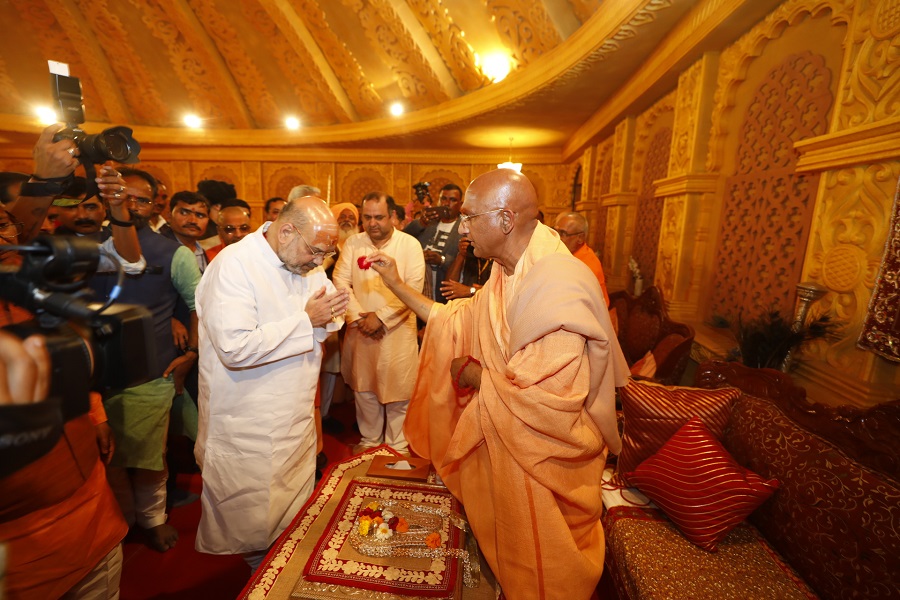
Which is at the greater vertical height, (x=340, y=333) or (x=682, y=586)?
(x=340, y=333)

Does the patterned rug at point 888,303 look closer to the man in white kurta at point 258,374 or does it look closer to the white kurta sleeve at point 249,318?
the man in white kurta at point 258,374

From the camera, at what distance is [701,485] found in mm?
2176

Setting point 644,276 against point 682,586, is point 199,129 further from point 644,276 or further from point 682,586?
point 682,586

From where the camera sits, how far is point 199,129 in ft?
36.5

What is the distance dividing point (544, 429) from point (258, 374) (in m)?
1.42

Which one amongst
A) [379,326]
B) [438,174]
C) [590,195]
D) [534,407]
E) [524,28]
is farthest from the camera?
[438,174]

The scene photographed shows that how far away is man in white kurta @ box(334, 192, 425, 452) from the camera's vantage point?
3672 mm

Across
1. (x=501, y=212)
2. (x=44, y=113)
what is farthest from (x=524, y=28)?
(x=44, y=113)

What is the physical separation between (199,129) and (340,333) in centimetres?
992

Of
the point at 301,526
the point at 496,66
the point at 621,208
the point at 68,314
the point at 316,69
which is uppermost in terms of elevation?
the point at 316,69

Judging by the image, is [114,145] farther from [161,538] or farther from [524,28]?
[524,28]

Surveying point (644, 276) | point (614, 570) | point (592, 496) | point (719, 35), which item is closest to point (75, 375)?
point (592, 496)

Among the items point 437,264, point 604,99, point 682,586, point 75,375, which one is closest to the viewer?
point 75,375

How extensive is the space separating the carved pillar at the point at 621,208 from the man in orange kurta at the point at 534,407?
4851 millimetres
